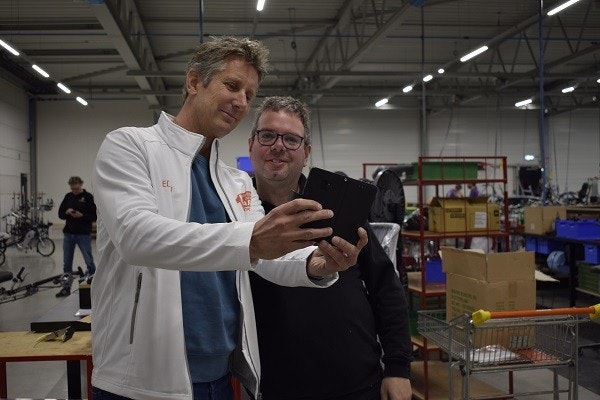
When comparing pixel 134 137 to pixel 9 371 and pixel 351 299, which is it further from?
pixel 9 371

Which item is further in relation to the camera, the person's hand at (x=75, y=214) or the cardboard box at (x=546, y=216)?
the person's hand at (x=75, y=214)

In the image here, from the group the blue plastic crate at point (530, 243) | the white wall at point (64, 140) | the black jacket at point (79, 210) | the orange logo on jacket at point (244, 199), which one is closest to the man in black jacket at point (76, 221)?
the black jacket at point (79, 210)

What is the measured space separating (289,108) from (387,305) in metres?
0.75

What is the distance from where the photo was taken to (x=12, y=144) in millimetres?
14023

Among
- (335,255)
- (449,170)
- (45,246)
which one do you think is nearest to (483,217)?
(449,170)

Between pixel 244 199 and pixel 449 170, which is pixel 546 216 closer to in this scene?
pixel 449 170

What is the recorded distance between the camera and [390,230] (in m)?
2.76

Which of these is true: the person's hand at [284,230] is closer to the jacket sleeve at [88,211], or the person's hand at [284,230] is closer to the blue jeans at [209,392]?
the blue jeans at [209,392]

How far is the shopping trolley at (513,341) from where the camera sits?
2262 millimetres

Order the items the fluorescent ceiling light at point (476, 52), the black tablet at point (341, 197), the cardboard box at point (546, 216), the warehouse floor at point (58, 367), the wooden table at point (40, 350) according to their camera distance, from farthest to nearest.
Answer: the fluorescent ceiling light at point (476, 52) → the cardboard box at point (546, 216) → the warehouse floor at point (58, 367) → the wooden table at point (40, 350) → the black tablet at point (341, 197)

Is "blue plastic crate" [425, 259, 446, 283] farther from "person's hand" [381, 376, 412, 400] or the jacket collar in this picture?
the jacket collar

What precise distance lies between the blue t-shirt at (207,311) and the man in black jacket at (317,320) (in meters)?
0.33

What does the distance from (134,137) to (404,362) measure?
112cm

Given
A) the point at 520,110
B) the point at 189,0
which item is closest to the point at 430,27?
the point at 189,0
